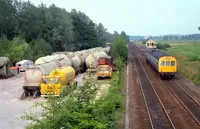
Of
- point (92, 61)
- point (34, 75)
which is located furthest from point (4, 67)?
point (34, 75)

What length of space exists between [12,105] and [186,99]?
549 inches

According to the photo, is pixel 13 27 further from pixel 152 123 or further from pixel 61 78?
pixel 152 123

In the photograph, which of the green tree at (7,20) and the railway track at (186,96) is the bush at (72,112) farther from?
the green tree at (7,20)

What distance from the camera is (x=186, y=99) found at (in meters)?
25.0

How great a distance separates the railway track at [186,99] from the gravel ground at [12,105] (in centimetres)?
1075

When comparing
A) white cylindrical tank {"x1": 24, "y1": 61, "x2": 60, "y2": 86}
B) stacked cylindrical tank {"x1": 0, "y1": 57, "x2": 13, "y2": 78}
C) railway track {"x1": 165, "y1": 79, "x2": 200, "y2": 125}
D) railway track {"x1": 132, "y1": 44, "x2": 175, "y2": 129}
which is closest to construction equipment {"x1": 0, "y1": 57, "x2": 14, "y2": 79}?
stacked cylindrical tank {"x1": 0, "y1": 57, "x2": 13, "y2": 78}

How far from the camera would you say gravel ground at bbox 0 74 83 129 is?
61.9 feet

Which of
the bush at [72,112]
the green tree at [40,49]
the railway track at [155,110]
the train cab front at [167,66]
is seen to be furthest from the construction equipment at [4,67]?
the bush at [72,112]

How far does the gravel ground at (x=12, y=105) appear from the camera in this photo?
61.9 ft

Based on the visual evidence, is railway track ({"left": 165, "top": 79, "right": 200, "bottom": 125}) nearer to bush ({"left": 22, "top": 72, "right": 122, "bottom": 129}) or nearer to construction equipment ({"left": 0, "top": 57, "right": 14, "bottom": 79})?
bush ({"left": 22, "top": 72, "right": 122, "bottom": 129})

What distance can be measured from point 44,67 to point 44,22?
177 ft

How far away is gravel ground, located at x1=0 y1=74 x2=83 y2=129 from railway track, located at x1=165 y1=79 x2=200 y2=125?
10.7 metres

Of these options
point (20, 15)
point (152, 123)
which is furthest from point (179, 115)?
point (20, 15)

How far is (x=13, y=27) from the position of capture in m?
75.2
